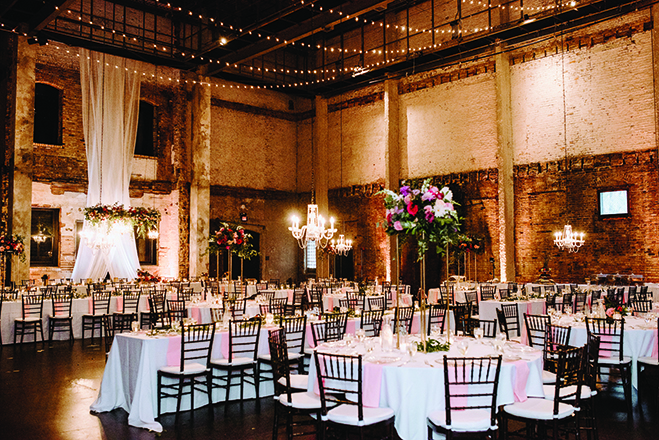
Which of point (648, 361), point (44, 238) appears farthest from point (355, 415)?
point (44, 238)

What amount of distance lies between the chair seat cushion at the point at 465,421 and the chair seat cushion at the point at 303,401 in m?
0.84

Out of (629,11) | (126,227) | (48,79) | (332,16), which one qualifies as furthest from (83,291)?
(629,11)

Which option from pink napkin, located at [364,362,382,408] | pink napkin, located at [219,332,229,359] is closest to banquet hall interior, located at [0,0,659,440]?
pink napkin, located at [219,332,229,359]

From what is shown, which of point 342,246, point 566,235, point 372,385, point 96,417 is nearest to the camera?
point 372,385

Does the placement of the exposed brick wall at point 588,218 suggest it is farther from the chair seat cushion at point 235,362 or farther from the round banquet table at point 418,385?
the chair seat cushion at point 235,362

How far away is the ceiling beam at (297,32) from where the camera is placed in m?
13.5

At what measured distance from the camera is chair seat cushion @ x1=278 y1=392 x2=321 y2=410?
4.16 m

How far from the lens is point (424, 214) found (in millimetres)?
4379

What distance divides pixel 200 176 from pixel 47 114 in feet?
14.5

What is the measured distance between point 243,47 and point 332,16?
3958 mm

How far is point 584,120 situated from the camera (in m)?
13.9

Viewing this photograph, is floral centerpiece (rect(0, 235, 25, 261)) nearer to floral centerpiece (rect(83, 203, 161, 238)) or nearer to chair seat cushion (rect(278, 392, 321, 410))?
floral centerpiece (rect(83, 203, 161, 238))

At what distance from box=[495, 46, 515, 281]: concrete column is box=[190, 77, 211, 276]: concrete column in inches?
335

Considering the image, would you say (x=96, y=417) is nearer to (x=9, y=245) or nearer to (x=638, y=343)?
(x=638, y=343)
